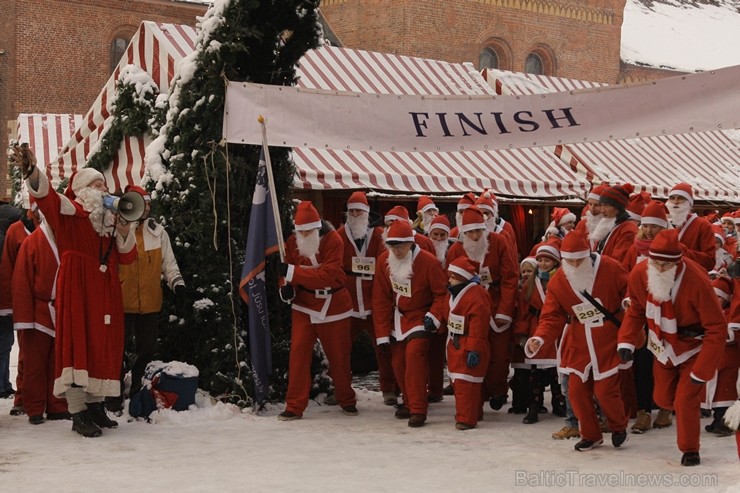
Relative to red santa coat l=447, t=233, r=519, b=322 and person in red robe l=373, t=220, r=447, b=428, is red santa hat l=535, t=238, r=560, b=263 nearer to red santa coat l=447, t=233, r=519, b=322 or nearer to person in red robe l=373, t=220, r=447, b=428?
red santa coat l=447, t=233, r=519, b=322

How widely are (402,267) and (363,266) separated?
96cm

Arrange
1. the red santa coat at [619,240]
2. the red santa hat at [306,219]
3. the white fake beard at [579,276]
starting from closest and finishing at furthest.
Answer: the white fake beard at [579,276] → the red santa coat at [619,240] → the red santa hat at [306,219]

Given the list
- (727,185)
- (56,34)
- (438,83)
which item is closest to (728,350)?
(438,83)

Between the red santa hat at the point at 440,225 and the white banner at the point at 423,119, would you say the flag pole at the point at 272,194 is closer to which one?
the white banner at the point at 423,119

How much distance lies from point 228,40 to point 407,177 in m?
5.93

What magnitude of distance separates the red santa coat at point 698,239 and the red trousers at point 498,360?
1650 mm

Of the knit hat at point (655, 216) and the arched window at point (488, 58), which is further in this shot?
the arched window at point (488, 58)

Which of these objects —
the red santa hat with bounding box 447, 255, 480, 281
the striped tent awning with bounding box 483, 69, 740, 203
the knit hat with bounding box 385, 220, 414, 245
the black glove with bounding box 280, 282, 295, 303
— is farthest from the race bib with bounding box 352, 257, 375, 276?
the striped tent awning with bounding box 483, 69, 740, 203

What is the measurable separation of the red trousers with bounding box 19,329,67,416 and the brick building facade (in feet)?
71.1

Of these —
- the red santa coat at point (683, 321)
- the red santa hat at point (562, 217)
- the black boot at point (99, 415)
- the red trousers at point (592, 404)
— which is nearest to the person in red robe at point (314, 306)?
the black boot at point (99, 415)

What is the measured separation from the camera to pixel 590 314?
309 inches

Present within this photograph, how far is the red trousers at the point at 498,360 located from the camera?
31.1 ft

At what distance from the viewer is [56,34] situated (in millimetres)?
31422

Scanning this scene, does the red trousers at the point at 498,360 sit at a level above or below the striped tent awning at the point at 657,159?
below
